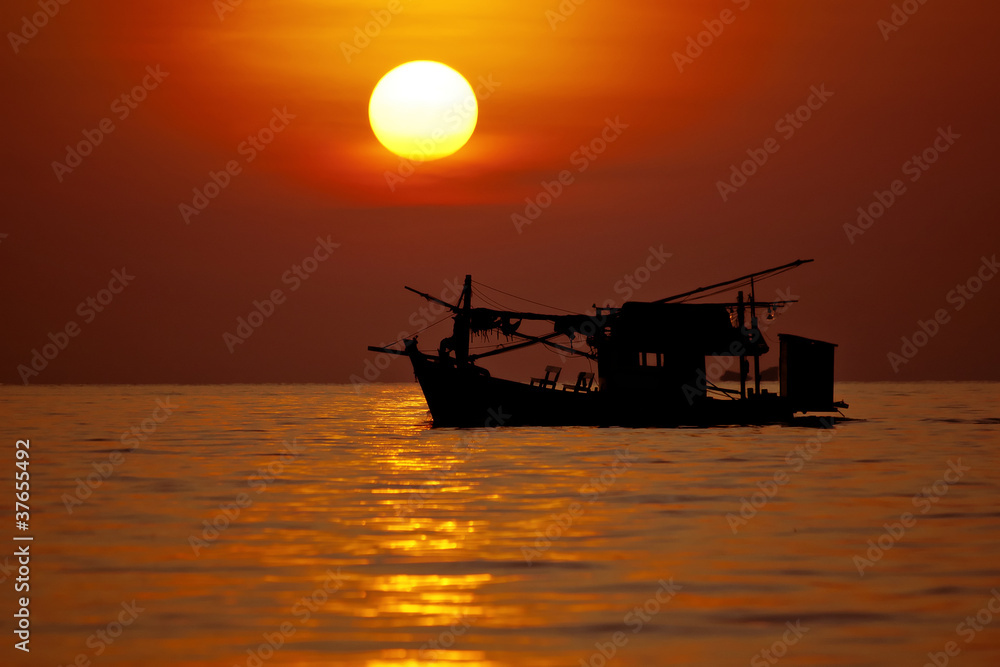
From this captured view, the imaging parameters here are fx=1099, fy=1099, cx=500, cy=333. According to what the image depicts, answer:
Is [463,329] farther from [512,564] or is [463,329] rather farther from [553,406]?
[512,564]

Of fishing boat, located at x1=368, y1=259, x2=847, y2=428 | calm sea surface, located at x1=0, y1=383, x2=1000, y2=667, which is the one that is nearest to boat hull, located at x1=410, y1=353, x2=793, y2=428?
fishing boat, located at x1=368, y1=259, x2=847, y2=428

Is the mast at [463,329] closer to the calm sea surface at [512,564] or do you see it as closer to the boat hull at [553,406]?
the boat hull at [553,406]

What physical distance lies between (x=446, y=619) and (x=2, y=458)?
30717 millimetres

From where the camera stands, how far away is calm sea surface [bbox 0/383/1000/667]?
1291 centimetres

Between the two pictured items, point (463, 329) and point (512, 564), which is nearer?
point (512, 564)

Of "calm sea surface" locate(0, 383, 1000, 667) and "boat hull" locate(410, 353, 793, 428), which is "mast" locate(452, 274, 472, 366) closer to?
"boat hull" locate(410, 353, 793, 428)

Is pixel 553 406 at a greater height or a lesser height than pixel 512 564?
greater

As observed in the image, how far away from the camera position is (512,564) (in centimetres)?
1761

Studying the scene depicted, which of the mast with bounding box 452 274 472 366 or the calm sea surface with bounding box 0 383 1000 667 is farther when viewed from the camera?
the mast with bounding box 452 274 472 366

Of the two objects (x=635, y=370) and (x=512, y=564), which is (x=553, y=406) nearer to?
(x=635, y=370)

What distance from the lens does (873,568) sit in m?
17.3

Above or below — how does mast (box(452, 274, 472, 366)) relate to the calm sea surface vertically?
above

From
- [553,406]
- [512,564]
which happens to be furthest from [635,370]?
[512,564]

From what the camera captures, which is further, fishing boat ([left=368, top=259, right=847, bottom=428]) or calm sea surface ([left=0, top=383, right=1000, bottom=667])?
fishing boat ([left=368, top=259, right=847, bottom=428])
